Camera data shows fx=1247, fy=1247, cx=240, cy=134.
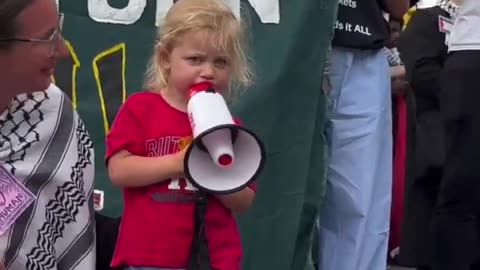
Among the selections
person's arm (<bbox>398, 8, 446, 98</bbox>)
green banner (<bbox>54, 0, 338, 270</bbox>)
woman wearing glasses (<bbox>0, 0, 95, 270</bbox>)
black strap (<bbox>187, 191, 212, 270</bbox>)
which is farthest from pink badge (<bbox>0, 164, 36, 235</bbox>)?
person's arm (<bbox>398, 8, 446, 98</bbox>)

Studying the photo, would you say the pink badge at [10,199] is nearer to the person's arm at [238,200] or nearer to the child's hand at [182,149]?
the child's hand at [182,149]

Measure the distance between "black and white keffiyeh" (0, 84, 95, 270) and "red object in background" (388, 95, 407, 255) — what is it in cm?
329

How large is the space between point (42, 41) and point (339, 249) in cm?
225

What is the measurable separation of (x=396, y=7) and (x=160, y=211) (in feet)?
6.59

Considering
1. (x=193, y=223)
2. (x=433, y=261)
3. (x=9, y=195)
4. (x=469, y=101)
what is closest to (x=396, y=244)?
(x=433, y=261)

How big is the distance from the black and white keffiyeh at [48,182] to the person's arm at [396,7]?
2.03 meters

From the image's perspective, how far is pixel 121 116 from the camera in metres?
3.11

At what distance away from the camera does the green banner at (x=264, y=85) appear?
425 centimetres

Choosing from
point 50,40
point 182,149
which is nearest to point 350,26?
point 182,149

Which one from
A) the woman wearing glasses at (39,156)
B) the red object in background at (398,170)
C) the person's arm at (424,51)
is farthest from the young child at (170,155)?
the red object in background at (398,170)

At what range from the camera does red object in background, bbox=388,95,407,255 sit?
6.08 metres

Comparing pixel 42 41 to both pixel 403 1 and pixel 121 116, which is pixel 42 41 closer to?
pixel 121 116

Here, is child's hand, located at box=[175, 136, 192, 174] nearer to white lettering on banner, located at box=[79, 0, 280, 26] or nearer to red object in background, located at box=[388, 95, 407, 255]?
white lettering on banner, located at box=[79, 0, 280, 26]

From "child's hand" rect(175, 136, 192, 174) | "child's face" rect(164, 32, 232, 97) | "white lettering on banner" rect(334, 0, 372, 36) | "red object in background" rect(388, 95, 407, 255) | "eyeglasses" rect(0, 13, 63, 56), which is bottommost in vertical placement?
"red object in background" rect(388, 95, 407, 255)
